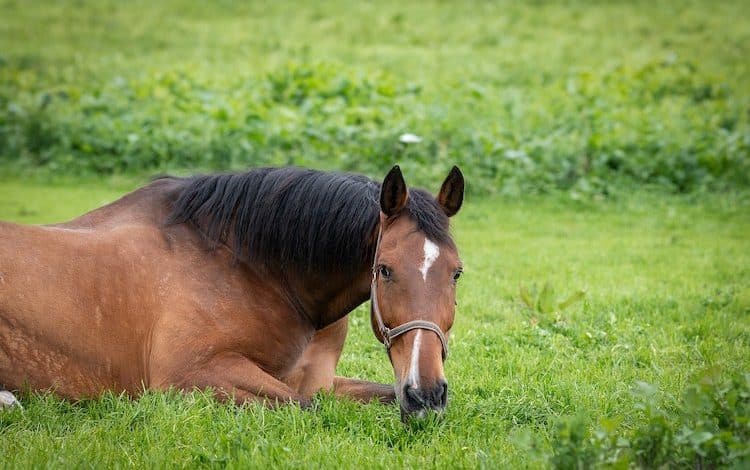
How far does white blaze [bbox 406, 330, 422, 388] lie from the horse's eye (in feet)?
1.32

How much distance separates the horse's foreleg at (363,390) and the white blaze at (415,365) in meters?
0.95

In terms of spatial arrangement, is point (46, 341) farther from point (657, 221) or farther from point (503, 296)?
point (657, 221)

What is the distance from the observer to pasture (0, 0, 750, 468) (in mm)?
4406

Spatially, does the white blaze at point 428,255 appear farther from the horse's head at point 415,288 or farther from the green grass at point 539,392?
the green grass at point 539,392

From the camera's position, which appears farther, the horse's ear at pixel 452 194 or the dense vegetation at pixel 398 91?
the dense vegetation at pixel 398 91

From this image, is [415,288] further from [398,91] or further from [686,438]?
[398,91]

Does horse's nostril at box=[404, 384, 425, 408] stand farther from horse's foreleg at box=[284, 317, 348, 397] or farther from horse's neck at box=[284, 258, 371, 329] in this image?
horse's foreleg at box=[284, 317, 348, 397]

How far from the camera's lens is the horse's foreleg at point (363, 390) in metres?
5.34

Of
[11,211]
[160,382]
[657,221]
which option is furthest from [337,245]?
[11,211]

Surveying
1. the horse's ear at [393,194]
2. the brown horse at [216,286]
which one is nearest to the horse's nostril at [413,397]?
the brown horse at [216,286]

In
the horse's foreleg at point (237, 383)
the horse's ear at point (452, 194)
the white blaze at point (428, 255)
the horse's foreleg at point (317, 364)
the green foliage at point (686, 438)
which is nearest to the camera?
the green foliage at point (686, 438)

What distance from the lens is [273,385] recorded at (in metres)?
5.10

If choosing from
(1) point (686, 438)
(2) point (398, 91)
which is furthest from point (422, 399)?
(2) point (398, 91)

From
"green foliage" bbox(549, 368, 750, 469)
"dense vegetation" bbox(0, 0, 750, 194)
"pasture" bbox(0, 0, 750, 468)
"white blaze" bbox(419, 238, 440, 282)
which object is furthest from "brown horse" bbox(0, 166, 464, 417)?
"dense vegetation" bbox(0, 0, 750, 194)
